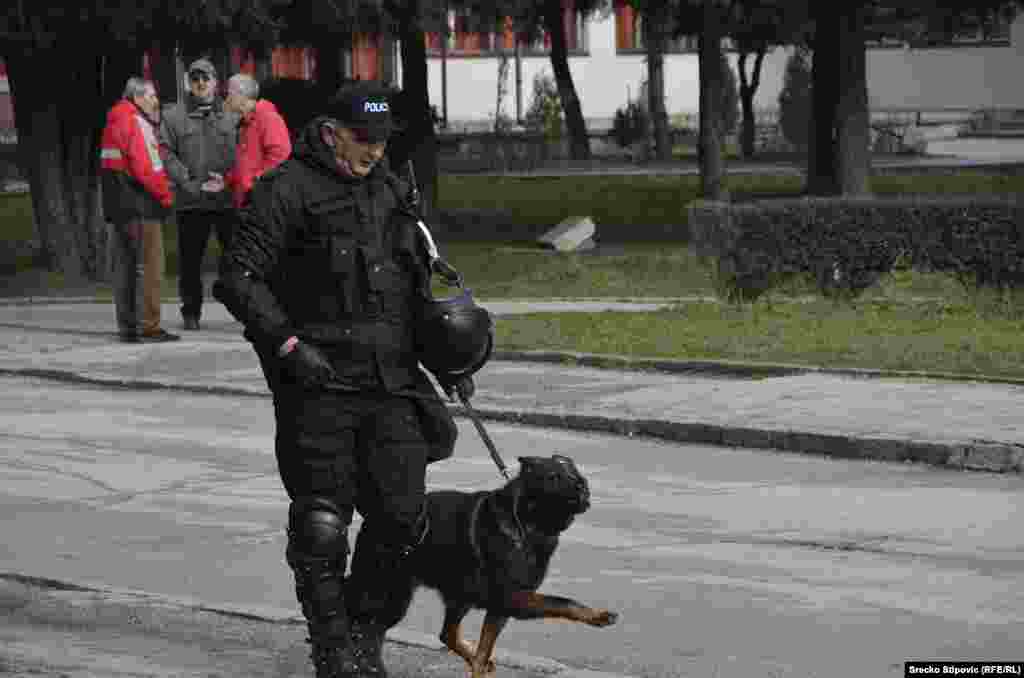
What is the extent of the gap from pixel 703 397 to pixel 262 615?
5.72 meters

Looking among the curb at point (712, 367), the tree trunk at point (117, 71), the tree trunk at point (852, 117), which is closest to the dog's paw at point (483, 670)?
the curb at point (712, 367)

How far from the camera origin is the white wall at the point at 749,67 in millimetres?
74625

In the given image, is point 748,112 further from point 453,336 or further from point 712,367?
point 453,336

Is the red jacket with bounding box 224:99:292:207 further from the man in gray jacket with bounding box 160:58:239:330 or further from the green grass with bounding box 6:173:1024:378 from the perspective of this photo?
the green grass with bounding box 6:173:1024:378

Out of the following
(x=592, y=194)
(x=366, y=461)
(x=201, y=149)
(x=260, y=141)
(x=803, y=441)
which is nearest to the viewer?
(x=366, y=461)

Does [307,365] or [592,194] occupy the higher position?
[307,365]

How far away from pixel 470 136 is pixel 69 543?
167ft

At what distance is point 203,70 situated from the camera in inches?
634

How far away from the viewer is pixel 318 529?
650 centimetres

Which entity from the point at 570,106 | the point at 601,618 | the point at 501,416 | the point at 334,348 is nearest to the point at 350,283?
the point at 334,348

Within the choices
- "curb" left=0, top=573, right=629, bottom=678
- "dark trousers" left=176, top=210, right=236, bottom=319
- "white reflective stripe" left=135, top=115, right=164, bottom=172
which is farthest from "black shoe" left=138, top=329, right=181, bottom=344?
"curb" left=0, top=573, right=629, bottom=678

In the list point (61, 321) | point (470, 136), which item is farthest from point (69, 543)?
point (470, 136)

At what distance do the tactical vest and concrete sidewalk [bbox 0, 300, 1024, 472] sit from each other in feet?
16.7

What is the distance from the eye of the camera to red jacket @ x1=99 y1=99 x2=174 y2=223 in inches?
636
